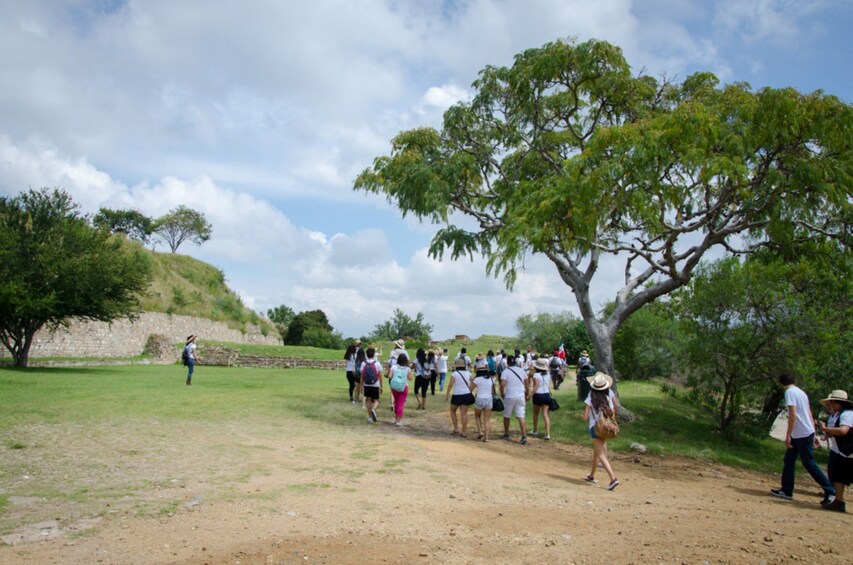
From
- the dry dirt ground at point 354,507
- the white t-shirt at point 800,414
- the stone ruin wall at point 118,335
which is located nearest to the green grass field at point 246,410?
the dry dirt ground at point 354,507

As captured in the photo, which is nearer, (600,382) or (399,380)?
(600,382)

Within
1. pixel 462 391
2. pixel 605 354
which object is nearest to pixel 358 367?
pixel 462 391

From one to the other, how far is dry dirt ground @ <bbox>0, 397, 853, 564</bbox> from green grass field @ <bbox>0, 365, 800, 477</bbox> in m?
1.70

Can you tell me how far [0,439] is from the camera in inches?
366

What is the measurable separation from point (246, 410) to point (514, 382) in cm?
640

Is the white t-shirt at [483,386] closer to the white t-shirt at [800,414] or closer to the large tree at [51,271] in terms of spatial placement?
the white t-shirt at [800,414]

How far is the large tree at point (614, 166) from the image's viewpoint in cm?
1256

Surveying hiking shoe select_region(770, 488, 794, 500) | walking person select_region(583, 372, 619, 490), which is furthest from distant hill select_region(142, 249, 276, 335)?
hiking shoe select_region(770, 488, 794, 500)

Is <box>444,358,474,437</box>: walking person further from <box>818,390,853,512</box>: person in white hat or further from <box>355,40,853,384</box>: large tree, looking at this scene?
<box>818,390,853,512</box>: person in white hat

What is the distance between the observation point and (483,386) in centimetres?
1295

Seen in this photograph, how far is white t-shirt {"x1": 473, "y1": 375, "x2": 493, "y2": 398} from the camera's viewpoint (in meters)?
12.9

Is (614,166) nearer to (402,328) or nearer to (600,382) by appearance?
(600,382)

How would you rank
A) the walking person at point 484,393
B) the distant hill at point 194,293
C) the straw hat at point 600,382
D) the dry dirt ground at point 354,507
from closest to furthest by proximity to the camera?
the dry dirt ground at point 354,507 < the straw hat at point 600,382 < the walking person at point 484,393 < the distant hill at point 194,293

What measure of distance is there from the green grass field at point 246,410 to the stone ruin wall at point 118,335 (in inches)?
440
